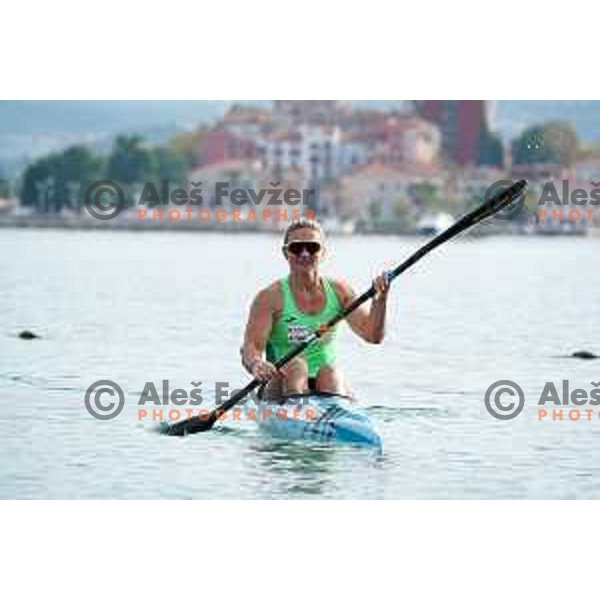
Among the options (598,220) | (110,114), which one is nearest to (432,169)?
(598,220)

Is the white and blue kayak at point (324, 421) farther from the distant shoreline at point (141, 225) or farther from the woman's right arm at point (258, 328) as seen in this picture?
the distant shoreline at point (141, 225)

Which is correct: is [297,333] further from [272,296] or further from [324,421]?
[324,421]

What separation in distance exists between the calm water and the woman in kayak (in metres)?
0.22

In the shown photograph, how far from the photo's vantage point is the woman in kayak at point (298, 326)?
782 cm

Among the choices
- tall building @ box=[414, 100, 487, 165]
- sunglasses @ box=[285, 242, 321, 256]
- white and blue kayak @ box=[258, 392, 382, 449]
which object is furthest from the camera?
tall building @ box=[414, 100, 487, 165]

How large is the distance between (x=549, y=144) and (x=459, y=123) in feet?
1.03

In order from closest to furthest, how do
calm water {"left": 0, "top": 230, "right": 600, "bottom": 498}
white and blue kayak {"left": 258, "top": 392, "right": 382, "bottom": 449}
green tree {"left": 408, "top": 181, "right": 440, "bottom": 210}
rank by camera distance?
1. calm water {"left": 0, "top": 230, "right": 600, "bottom": 498}
2. white and blue kayak {"left": 258, "top": 392, "right": 382, "bottom": 449}
3. green tree {"left": 408, "top": 181, "right": 440, "bottom": 210}

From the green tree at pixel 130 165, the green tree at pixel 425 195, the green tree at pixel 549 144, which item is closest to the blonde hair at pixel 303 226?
the green tree at pixel 549 144

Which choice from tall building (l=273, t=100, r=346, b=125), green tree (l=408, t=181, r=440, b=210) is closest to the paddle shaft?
tall building (l=273, t=100, r=346, b=125)

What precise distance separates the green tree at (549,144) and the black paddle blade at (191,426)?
55.8 inches

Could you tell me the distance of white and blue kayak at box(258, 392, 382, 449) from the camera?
25.7ft

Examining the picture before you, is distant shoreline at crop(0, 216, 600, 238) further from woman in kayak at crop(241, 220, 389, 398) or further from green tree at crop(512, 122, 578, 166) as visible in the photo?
woman in kayak at crop(241, 220, 389, 398)

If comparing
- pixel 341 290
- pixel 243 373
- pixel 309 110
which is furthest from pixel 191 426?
pixel 243 373
